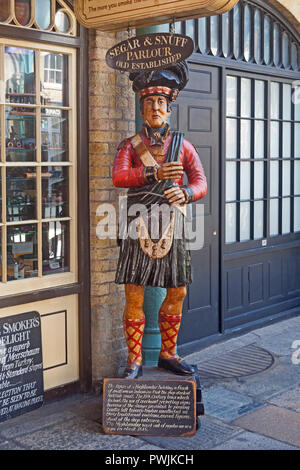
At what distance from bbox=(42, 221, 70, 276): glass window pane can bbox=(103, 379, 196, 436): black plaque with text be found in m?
1.11

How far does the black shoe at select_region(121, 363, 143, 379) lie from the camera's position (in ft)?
15.1

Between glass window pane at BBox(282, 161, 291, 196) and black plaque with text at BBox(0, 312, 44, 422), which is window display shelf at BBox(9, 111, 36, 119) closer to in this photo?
black plaque with text at BBox(0, 312, 44, 422)

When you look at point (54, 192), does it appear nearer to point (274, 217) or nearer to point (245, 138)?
point (245, 138)

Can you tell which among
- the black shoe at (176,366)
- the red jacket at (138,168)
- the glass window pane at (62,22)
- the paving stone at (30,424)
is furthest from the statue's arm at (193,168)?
the paving stone at (30,424)

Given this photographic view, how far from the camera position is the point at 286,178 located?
26.4 feet

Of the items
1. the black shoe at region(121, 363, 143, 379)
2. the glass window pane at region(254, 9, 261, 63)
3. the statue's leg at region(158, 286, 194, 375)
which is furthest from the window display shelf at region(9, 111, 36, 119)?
the glass window pane at region(254, 9, 261, 63)

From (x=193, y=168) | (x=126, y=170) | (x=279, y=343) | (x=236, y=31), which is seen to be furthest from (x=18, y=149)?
(x=279, y=343)

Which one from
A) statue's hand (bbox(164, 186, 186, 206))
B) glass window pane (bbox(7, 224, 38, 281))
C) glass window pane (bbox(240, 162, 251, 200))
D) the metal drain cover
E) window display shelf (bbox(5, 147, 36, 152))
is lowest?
the metal drain cover

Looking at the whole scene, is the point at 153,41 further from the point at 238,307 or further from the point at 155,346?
the point at 238,307

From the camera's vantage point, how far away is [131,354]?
473 cm

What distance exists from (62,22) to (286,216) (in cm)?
408

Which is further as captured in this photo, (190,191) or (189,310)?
(189,310)

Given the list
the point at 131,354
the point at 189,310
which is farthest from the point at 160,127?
the point at 189,310
